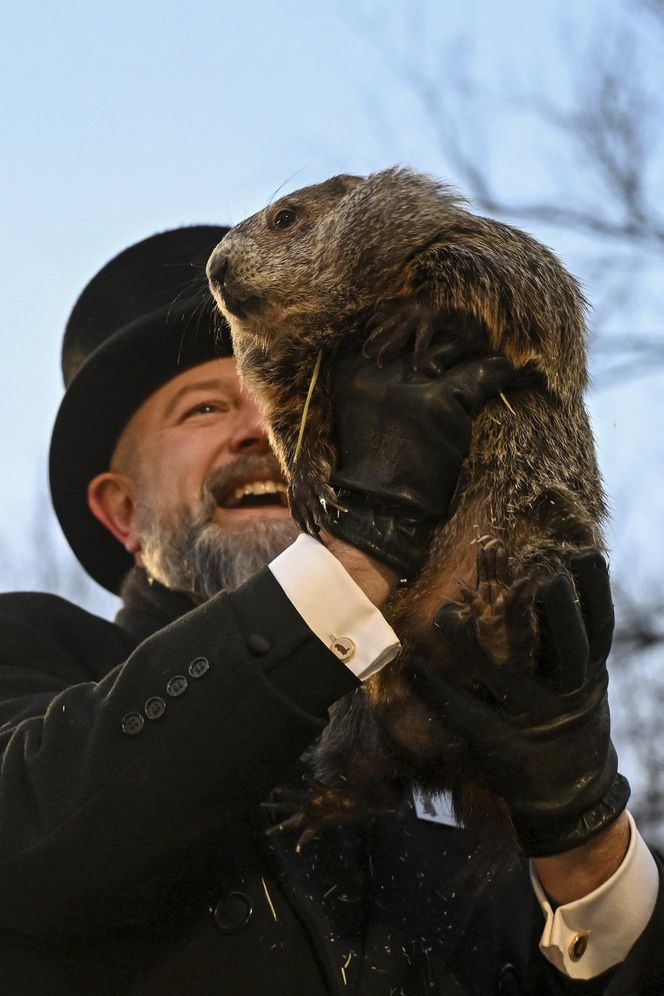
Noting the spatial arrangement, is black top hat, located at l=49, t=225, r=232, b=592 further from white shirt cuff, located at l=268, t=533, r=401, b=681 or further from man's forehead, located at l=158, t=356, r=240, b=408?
white shirt cuff, located at l=268, t=533, r=401, b=681

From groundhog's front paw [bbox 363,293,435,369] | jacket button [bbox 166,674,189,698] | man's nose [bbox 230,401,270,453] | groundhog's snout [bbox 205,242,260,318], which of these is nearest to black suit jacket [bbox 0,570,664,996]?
jacket button [bbox 166,674,189,698]

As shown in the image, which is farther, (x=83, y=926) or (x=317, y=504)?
(x=317, y=504)

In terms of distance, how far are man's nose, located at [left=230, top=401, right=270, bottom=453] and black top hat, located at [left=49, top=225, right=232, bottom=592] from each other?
27 cm

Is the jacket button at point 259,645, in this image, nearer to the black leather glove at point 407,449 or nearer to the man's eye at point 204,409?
the black leather glove at point 407,449

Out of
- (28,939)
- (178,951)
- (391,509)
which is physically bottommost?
(178,951)

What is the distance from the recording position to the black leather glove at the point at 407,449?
2408mm

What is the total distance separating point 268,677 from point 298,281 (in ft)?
4.02

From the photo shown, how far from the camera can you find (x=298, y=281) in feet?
9.73

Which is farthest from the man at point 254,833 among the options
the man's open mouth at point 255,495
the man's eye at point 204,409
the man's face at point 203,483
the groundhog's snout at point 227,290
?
the man's eye at point 204,409

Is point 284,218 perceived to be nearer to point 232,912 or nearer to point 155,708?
point 155,708

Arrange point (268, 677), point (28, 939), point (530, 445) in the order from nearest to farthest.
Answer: point (268, 677) → point (28, 939) → point (530, 445)

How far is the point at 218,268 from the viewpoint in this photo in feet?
9.94

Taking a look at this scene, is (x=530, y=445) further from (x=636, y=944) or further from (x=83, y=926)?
(x=83, y=926)

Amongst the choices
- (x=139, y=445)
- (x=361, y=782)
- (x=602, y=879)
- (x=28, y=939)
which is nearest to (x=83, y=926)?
(x=28, y=939)
